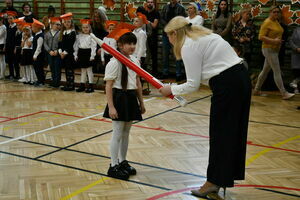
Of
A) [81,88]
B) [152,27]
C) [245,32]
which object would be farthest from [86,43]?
[245,32]

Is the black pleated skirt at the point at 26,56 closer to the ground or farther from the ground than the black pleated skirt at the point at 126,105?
closer to the ground

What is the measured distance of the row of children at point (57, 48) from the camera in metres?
9.00

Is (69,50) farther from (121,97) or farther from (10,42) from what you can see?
(121,97)

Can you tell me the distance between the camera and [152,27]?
420 inches

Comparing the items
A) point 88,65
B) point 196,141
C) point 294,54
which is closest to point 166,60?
point 88,65

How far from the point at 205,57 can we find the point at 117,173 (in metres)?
1.57

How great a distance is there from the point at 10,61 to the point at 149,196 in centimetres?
809

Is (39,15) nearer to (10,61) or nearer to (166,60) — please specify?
(10,61)

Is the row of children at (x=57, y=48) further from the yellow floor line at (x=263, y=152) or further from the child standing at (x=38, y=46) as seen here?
the yellow floor line at (x=263, y=152)

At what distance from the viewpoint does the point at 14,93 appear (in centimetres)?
901

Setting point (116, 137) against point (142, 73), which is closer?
point (142, 73)

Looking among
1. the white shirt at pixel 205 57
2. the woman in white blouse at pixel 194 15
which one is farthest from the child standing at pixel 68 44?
the white shirt at pixel 205 57

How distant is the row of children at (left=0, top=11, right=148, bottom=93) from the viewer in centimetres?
900

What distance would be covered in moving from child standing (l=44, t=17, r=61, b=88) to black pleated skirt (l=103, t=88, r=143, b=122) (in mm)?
5551
